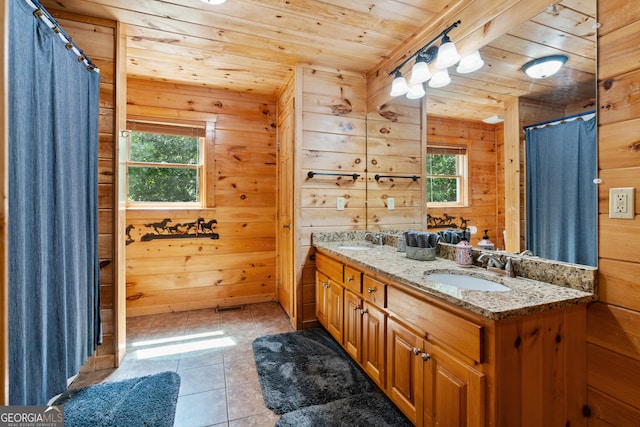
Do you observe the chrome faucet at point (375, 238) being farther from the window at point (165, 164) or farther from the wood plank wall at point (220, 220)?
the window at point (165, 164)

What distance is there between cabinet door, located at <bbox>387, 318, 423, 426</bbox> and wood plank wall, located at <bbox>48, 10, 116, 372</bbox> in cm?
194

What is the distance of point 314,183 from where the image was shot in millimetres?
2611

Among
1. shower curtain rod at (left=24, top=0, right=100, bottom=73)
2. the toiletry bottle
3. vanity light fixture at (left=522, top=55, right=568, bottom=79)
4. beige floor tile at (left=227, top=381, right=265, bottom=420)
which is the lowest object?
beige floor tile at (left=227, top=381, right=265, bottom=420)

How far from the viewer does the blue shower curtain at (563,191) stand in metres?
1.15

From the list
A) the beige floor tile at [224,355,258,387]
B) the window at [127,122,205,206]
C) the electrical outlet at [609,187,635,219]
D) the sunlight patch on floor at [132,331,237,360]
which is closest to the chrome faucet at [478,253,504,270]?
the electrical outlet at [609,187,635,219]

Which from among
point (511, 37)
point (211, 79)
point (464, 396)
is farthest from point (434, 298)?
point (211, 79)

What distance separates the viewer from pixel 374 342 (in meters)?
1.68

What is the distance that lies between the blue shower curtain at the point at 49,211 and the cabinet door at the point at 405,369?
1632 millimetres

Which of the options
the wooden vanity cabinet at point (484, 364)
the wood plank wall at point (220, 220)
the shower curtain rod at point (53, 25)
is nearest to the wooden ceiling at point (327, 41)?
the wood plank wall at point (220, 220)

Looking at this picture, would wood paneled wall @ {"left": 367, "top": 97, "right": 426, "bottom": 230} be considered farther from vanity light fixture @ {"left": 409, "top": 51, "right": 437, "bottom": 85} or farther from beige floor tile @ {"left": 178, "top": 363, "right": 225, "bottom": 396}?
beige floor tile @ {"left": 178, "top": 363, "right": 225, "bottom": 396}

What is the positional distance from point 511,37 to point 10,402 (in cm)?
273

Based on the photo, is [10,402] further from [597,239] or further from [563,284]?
[597,239]

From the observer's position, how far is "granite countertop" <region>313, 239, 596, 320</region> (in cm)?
97

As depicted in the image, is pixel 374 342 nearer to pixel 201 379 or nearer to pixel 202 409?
pixel 202 409
